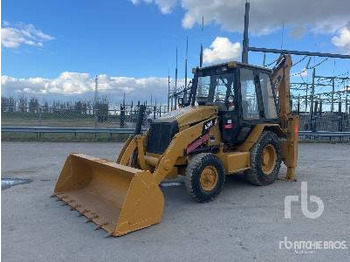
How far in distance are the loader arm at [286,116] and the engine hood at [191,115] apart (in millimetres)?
2331

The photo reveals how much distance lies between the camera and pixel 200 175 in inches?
257

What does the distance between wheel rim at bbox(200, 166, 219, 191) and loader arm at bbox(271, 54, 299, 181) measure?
289 centimetres

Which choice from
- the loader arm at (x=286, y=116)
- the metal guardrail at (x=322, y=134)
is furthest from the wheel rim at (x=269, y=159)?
the metal guardrail at (x=322, y=134)

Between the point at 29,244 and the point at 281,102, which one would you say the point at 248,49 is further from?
the point at 29,244

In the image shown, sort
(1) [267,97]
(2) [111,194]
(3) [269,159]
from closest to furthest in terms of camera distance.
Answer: (2) [111,194] < (3) [269,159] < (1) [267,97]

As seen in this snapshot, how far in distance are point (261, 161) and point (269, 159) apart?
1.56ft

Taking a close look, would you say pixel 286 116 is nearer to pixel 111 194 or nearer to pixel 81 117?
pixel 111 194

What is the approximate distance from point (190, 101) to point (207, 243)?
4350mm

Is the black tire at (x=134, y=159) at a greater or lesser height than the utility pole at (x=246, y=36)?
lesser

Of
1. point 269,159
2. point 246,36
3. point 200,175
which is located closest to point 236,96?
point 269,159

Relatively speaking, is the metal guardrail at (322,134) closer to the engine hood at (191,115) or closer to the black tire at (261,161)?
the black tire at (261,161)

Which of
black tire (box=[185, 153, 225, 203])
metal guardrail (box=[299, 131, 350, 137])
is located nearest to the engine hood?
black tire (box=[185, 153, 225, 203])

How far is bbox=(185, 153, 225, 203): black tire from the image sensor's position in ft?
21.2

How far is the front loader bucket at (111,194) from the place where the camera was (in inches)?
204
